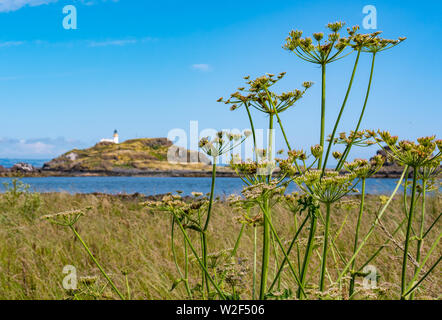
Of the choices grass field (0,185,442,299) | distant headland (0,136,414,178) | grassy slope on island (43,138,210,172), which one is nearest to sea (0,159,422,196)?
grass field (0,185,442,299)

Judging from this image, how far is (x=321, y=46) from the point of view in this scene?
192 cm

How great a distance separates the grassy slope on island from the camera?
8725 cm

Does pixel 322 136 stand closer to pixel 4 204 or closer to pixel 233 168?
pixel 233 168

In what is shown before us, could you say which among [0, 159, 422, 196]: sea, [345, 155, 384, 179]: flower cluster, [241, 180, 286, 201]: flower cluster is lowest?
[0, 159, 422, 196]: sea

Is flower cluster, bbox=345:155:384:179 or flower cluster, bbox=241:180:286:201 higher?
flower cluster, bbox=345:155:384:179

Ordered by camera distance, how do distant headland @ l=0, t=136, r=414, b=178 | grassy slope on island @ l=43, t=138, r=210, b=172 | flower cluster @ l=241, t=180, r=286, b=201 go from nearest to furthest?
1. flower cluster @ l=241, t=180, r=286, b=201
2. distant headland @ l=0, t=136, r=414, b=178
3. grassy slope on island @ l=43, t=138, r=210, b=172

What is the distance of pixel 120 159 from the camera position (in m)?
93.1

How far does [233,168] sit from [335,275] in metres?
3.18

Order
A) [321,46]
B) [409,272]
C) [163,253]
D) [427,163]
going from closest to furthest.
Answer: [427,163] < [321,46] < [409,272] < [163,253]

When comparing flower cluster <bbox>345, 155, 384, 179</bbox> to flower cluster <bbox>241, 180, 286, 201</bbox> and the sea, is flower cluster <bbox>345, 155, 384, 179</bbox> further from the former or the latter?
the sea

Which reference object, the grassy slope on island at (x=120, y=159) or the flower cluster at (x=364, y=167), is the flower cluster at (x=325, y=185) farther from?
the grassy slope on island at (x=120, y=159)

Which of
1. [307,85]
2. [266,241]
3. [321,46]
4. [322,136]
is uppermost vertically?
[321,46]

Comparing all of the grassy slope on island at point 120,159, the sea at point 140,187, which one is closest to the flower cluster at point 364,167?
the sea at point 140,187
